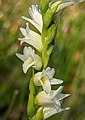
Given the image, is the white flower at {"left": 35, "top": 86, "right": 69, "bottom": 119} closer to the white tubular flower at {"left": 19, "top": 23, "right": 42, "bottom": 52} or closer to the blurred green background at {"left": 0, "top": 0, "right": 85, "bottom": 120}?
the white tubular flower at {"left": 19, "top": 23, "right": 42, "bottom": 52}

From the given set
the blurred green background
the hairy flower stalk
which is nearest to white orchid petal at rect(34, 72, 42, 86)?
the hairy flower stalk

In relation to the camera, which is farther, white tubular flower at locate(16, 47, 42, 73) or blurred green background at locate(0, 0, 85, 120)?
blurred green background at locate(0, 0, 85, 120)

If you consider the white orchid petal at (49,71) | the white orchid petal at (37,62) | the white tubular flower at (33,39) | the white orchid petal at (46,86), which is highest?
the white tubular flower at (33,39)

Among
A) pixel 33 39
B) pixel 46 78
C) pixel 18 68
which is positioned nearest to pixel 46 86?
pixel 46 78

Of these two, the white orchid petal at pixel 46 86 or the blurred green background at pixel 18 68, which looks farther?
the blurred green background at pixel 18 68

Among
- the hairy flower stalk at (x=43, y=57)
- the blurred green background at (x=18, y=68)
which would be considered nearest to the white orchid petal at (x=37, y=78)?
the hairy flower stalk at (x=43, y=57)

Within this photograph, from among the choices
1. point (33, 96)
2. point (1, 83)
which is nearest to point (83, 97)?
point (1, 83)

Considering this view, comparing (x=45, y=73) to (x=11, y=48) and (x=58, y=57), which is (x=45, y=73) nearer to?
(x=58, y=57)

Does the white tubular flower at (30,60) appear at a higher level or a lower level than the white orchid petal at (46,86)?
higher

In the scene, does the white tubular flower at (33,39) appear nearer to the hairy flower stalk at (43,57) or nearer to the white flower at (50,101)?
the hairy flower stalk at (43,57)
